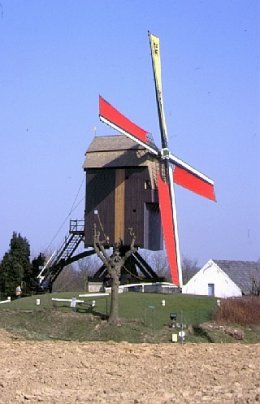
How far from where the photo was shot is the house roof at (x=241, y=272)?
5222 centimetres

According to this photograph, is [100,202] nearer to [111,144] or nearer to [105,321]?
[111,144]

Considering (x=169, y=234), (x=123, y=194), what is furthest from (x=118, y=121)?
(x=169, y=234)

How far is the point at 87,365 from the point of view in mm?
13219

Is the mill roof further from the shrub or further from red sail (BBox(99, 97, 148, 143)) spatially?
the shrub

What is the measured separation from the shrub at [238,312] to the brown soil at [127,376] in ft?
27.3

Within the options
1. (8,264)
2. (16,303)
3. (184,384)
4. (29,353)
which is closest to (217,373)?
(184,384)

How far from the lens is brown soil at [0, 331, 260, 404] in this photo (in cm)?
958

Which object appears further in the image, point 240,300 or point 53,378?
point 240,300

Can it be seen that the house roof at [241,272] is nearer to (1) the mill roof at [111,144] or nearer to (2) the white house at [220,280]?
(2) the white house at [220,280]

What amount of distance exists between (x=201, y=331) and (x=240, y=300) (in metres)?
4.51

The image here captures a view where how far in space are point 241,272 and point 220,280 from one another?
2725 millimetres

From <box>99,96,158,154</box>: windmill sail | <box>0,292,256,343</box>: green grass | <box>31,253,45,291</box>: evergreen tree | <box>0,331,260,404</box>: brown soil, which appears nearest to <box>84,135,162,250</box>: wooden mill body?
<box>99,96,158,154</box>: windmill sail

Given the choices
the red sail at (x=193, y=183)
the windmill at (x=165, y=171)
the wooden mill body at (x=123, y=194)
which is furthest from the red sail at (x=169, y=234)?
the red sail at (x=193, y=183)

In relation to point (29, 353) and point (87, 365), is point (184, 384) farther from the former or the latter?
point (29, 353)
